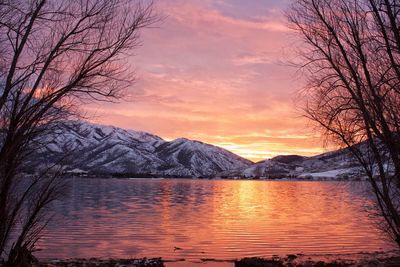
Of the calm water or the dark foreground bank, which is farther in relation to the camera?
the calm water

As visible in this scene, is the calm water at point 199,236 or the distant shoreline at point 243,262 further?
the calm water at point 199,236

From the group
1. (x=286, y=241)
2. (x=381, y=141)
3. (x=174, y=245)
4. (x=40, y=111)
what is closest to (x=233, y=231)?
(x=286, y=241)

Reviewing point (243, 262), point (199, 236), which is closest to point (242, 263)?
point (243, 262)

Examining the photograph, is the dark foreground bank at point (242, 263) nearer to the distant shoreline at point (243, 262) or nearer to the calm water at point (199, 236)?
the distant shoreline at point (243, 262)

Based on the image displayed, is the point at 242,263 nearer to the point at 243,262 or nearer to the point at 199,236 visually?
the point at 243,262

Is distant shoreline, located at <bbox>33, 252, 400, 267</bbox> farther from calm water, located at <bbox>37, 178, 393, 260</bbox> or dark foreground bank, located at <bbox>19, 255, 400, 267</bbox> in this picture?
calm water, located at <bbox>37, 178, 393, 260</bbox>

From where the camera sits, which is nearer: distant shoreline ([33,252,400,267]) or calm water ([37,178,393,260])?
distant shoreline ([33,252,400,267])

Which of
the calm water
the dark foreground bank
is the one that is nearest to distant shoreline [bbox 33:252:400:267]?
the dark foreground bank

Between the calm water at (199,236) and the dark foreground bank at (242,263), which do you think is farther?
the calm water at (199,236)

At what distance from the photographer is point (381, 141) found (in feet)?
53.8

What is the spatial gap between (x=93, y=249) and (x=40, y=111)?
25.4 meters

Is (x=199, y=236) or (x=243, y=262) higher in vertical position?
(x=243, y=262)

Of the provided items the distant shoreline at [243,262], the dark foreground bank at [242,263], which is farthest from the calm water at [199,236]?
the dark foreground bank at [242,263]

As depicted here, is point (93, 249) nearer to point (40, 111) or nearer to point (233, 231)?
point (233, 231)
